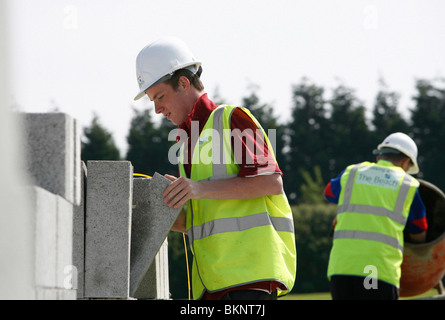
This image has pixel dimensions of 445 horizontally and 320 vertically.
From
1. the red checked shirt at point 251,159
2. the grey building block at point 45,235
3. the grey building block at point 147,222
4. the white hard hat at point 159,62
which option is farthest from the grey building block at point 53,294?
the white hard hat at point 159,62

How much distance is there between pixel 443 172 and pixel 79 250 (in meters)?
48.1

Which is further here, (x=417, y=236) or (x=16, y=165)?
(x=417, y=236)

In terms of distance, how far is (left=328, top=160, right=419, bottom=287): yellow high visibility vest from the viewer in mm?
6922

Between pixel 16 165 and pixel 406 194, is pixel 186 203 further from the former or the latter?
pixel 406 194

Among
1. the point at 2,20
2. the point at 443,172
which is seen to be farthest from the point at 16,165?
the point at 443,172

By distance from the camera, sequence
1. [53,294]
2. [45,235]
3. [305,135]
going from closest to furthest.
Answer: [45,235] < [53,294] < [305,135]

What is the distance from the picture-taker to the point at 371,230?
274 inches

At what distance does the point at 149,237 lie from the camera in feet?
14.5

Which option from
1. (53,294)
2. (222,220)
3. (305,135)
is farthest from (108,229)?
(305,135)

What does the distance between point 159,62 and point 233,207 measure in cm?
107

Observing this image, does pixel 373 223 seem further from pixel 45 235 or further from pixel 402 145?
pixel 45 235

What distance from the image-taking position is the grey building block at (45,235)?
9.77 ft

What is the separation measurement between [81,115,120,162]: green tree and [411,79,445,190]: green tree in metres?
21.5

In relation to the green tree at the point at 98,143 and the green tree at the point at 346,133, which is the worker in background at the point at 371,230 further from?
the green tree at the point at 346,133
